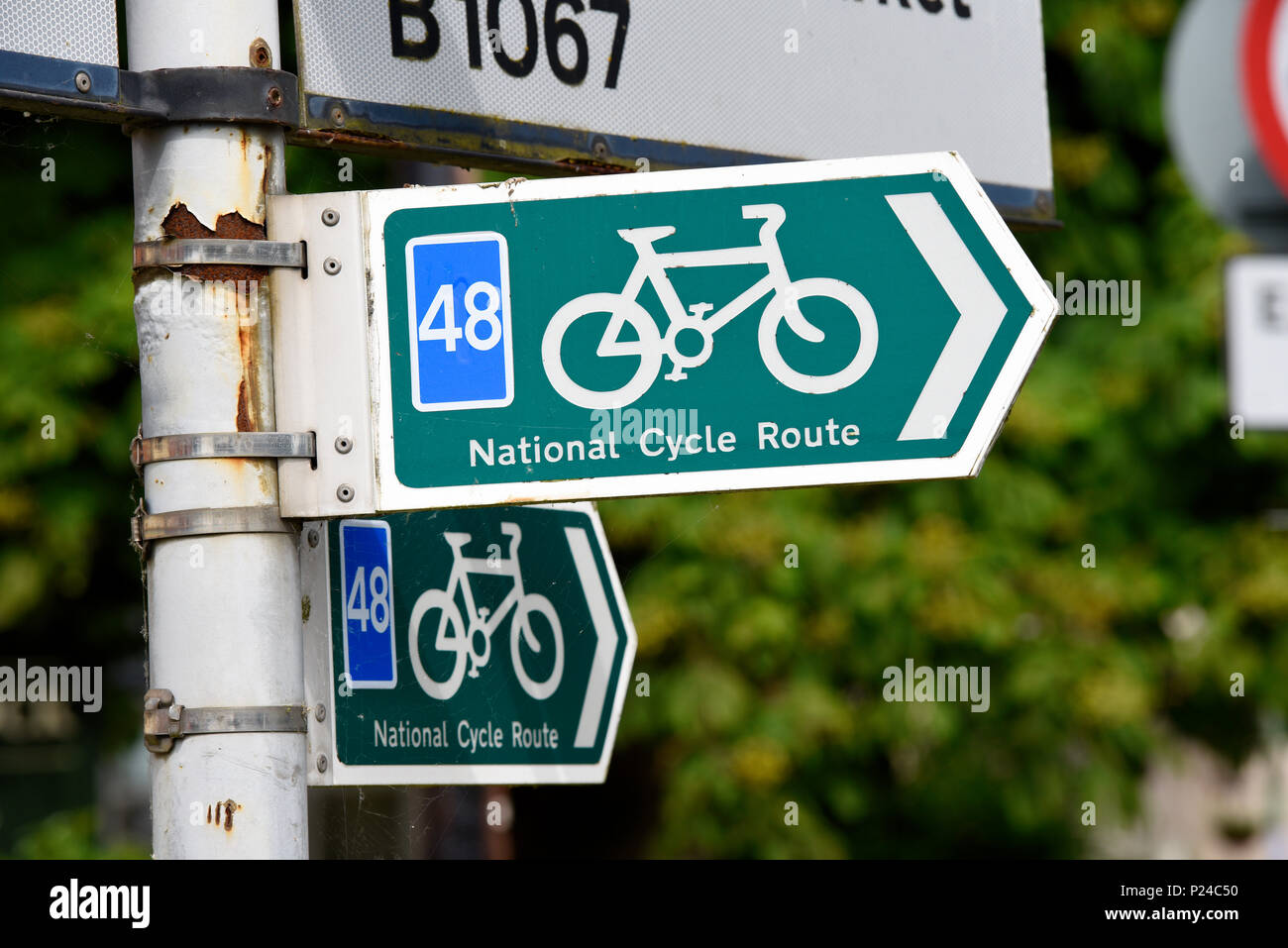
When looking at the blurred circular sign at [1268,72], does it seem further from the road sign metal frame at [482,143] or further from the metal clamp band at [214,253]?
the metal clamp band at [214,253]

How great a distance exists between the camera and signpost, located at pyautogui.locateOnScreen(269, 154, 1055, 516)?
66.8 inches

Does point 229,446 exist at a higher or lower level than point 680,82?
lower

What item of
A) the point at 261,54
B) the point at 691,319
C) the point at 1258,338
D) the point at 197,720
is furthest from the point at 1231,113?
the point at 197,720

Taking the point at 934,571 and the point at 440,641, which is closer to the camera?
the point at 440,641

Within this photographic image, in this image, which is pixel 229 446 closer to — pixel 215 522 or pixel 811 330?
pixel 215 522

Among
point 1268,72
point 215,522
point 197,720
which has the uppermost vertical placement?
point 1268,72

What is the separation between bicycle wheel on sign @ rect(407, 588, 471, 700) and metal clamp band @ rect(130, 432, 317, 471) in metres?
0.43

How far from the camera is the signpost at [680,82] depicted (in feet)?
6.38

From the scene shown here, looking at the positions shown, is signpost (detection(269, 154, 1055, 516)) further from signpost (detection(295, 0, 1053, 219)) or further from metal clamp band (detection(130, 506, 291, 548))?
signpost (detection(295, 0, 1053, 219))

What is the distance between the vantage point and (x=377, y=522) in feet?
6.75

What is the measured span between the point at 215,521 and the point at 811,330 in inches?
24.1

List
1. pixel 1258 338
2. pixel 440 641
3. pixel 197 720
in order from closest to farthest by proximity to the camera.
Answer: pixel 197 720 → pixel 440 641 → pixel 1258 338

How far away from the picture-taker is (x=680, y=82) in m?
2.23
